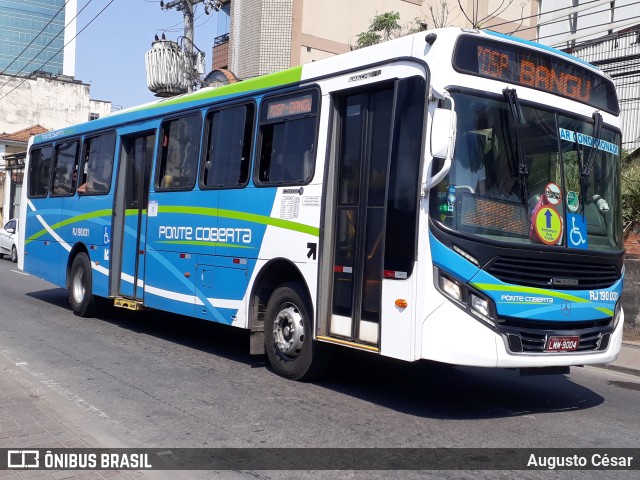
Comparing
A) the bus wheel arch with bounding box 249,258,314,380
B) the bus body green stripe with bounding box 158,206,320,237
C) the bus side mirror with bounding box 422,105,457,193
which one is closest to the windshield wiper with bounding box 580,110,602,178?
the bus side mirror with bounding box 422,105,457,193

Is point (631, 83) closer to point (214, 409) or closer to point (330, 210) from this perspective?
point (330, 210)

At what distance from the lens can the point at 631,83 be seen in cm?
1509

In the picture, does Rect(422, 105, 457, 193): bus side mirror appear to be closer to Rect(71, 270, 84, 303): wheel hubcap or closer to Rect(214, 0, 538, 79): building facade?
Rect(71, 270, 84, 303): wheel hubcap

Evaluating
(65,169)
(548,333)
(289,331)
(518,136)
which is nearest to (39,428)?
(289,331)

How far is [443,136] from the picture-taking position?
6457mm

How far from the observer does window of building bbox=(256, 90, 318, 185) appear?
8.32 meters

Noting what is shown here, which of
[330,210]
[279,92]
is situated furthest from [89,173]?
[330,210]

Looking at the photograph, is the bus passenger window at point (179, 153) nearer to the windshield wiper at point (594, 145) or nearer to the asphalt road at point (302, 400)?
the asphalt road at point (302, 400)

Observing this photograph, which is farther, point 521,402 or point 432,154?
point 521,402

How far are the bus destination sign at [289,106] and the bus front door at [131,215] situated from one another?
3355 mm

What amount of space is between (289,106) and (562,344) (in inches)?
157

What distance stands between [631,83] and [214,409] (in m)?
11.7

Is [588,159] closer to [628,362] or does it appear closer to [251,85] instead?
[251,85]

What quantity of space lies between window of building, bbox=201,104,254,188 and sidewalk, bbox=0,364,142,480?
351cm
